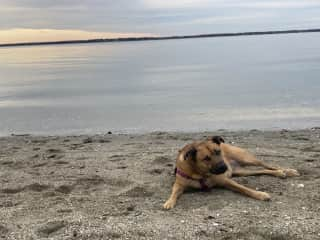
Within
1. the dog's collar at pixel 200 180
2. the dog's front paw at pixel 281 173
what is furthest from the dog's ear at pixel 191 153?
the dog's front paw at pixel 281 173

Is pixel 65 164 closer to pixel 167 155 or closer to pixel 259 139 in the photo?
pixel 167 155

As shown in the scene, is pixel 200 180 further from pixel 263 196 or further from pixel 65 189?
pixel 65 189

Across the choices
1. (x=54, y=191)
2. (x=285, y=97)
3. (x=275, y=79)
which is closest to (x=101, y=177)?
(x=54, y=191)

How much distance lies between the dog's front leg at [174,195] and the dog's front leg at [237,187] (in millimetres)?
494

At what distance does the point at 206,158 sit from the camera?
7.47 meters

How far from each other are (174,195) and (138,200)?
19.9 inches

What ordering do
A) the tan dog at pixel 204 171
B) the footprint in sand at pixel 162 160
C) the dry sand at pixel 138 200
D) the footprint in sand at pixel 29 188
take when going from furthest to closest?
the footprint in sand at pixel 162 160, the footprint in sand at pixel 29 188, the tan dog at pixel 204 171, the dry sand at pixel 138 200

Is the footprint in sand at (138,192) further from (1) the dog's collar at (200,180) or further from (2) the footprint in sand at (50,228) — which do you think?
(2) the footprint in sand at (50,228)

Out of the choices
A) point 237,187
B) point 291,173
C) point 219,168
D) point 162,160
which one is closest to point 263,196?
point 237,187

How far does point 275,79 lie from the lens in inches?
1391

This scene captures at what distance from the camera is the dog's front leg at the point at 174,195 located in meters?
7.07

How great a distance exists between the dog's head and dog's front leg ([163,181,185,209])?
35cm

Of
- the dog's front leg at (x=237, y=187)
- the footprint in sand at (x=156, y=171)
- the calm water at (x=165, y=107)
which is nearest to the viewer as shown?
the dog's front leg at (x=237, y=187)

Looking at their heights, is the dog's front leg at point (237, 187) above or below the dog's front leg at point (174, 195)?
above
